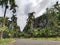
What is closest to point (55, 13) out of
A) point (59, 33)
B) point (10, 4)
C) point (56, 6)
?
point (56, 6)

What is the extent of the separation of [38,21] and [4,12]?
74.9m

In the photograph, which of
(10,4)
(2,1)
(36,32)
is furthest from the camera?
(36,32)

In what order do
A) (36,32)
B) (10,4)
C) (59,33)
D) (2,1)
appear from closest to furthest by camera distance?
1. (2,1)
2. (10,4)
3. (59,33)
4. (36,32)

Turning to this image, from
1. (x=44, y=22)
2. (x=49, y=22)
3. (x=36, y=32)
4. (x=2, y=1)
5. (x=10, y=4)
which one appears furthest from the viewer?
(x=44, y=22)

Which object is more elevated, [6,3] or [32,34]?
[6,3]

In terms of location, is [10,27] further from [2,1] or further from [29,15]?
[2,1]

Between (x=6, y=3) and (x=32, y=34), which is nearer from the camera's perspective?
(x=6, y=3)

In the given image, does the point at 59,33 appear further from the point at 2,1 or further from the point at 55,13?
the point at 2,1

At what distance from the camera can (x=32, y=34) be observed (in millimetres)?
100812

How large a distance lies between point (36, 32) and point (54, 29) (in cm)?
899

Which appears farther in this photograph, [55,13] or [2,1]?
[55,13]

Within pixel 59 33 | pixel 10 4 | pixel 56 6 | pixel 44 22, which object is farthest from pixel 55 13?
pixel 10 4

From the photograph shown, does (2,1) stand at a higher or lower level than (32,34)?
higher

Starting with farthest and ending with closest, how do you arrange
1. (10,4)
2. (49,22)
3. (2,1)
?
1. (49,22)
2. (10,4)
3. (2,1)
